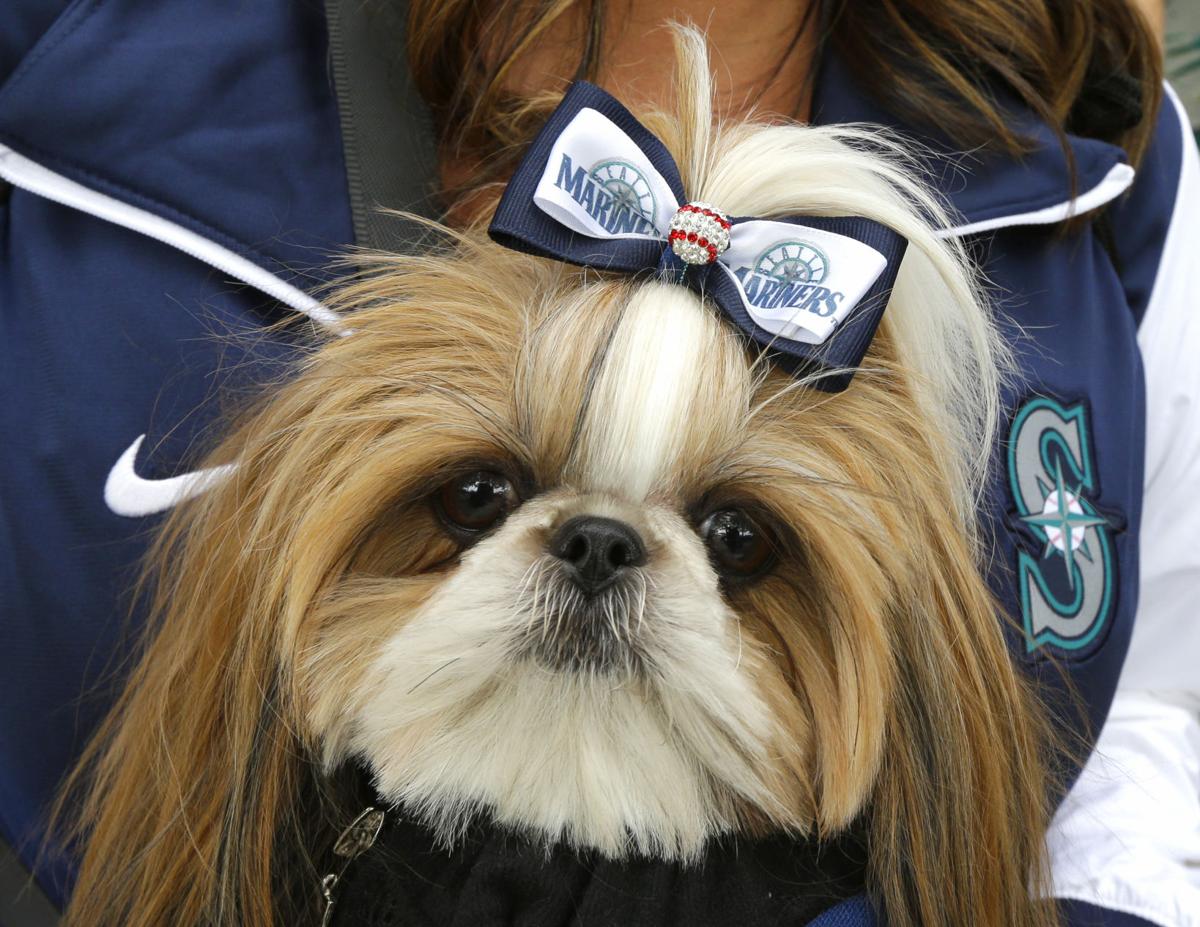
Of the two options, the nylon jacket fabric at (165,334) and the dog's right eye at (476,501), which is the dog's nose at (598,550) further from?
the nylon jacket fabric at (165,334)

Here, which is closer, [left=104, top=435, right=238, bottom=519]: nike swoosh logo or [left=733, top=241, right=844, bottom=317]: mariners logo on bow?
[left=733, top=241, right=844, bottom=317]: mariners logo on bow

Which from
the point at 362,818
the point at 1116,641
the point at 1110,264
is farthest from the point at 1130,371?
the point at 362,818

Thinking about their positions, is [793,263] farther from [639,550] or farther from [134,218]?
[134,218]

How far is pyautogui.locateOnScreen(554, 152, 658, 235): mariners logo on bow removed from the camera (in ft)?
3.18

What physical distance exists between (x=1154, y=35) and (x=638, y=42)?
80 centimetres

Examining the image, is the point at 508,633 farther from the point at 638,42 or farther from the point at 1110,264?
the point at 1110,264

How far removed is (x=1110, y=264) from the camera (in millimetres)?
1520

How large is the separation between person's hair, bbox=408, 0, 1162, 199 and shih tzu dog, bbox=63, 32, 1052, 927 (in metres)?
0.31

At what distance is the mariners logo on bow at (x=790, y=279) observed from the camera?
95 cm

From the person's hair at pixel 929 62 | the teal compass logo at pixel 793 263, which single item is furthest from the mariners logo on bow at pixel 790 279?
the person's hair at pixel 929 62

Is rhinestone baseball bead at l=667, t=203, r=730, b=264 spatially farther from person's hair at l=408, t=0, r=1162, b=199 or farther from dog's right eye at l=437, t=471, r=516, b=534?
person's hair at l=408, t=0, r=1162, b=199

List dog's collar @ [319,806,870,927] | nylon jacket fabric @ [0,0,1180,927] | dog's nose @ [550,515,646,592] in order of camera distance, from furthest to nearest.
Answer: nylon jacket fabric @ [0,0,1180,927], dog's collar @ [319,806,870,927], dog's nose @ [550,515,646,592]

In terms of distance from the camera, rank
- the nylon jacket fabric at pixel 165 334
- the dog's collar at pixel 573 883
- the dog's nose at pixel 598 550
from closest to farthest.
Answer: the dog's nose at pixel 598 550 → the dog's collar at pixel 573 883 → the nylon jacket fabric at pixel 165 334

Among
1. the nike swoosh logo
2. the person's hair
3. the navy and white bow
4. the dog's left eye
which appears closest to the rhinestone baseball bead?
the navy and white bow
